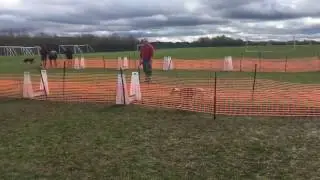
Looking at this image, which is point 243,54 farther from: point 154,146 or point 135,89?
point 154,146

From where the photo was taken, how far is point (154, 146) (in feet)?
30.4

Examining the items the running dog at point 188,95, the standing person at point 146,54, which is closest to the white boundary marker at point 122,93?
the running dog at point 188,95

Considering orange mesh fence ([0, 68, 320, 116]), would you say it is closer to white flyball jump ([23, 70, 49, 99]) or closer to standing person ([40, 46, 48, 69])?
white flyball jump ([23, 70, 49, 99])

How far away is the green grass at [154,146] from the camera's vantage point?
7.66 m

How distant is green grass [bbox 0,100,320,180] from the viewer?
7664 mm

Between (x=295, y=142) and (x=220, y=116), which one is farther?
(x=220, y=116)

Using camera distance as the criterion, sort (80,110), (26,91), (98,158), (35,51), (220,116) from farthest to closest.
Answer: (35,51) < (26,91) < (80,110) < (220,116) < (98,158)

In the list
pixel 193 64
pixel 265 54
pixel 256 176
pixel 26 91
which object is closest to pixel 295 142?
pixel 256 176

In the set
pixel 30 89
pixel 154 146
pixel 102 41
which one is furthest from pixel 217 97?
pixel 102 41

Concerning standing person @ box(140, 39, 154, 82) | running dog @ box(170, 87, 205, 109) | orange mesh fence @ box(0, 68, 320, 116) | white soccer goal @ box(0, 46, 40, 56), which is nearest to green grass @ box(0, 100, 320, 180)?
orange mesh fence @ box(0, 68, 320, 116)

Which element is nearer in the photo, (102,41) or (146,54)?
(146,54)

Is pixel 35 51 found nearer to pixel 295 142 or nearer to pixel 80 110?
pixel 80 110

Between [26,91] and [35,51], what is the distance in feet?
218

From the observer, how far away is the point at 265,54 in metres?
59.7
